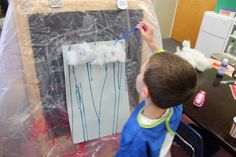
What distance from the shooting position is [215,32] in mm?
3045

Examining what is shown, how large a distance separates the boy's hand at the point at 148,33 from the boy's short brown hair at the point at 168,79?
0.22m

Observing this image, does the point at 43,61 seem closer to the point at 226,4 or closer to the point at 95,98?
the point at 95,98

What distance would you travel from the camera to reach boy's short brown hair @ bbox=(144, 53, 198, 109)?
65cm

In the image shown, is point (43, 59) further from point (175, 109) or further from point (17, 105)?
point (175, 109)

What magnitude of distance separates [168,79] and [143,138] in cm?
21

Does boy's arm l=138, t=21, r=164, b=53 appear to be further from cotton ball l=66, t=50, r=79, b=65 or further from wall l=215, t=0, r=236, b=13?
wall l=215, t=0, r=236, b=13

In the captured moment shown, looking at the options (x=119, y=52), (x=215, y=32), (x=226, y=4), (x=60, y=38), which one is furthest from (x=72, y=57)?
(x=226, y=4)

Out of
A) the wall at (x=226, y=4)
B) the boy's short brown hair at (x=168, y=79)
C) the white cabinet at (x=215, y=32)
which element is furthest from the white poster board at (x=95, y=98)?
the wall at (x=226, y=4)

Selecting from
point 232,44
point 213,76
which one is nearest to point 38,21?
point 213,76

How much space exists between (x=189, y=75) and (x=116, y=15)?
38cm

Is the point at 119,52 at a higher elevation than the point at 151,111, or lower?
higher

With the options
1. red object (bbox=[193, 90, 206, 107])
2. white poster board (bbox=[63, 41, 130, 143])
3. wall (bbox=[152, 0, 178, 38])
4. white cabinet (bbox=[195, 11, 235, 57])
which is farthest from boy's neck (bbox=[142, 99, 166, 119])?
wall (bbox=[152, 0, 178, 38])

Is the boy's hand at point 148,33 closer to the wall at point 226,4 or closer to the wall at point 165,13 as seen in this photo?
the wall at point 226,4

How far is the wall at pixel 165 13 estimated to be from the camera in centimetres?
394
